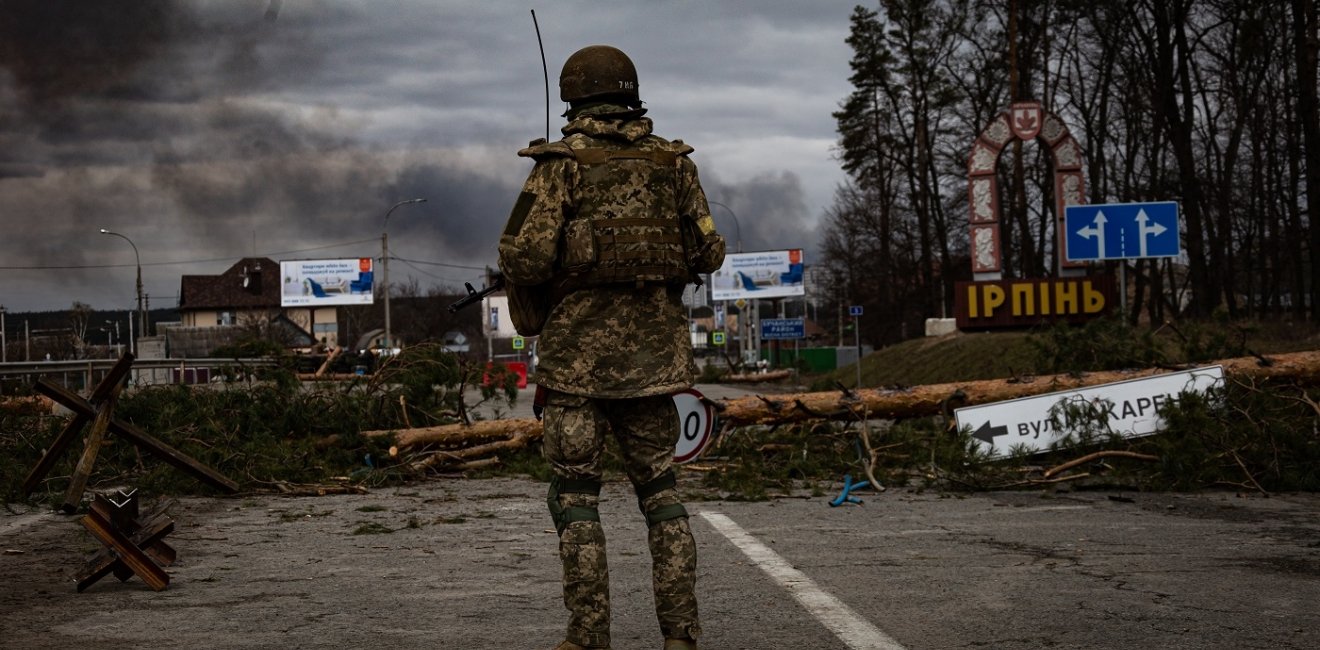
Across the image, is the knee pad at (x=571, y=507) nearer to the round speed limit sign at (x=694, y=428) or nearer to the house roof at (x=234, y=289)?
the round speed limit sign at (x=694, y=428)

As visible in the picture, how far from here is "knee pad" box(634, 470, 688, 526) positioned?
4.63m

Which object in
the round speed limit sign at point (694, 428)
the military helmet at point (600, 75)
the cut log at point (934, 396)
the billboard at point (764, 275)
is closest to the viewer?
the military helmet at point (600, 75)

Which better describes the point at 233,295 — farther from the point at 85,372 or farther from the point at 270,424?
the point at 270,424

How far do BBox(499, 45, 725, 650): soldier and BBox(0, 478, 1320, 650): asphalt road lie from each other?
1.70ft

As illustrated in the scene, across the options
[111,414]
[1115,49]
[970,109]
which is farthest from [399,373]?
[970,109]

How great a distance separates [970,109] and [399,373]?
37857mm

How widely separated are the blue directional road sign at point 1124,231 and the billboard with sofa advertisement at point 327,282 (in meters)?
71.3

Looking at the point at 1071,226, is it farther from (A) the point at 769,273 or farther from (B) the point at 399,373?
(A) the point at 769,273

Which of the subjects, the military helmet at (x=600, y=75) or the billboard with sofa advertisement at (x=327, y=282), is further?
the billboard with sofa advertisement at (x=327, y=282)

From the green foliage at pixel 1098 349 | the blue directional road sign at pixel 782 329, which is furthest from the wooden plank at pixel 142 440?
the blue directional road sign at pixel 782 329

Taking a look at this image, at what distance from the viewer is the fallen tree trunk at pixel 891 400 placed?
12.2 m

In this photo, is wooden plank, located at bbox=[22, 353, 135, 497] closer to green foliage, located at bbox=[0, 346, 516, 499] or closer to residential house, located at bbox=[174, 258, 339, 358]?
green foliage, located at bbox=[0, 346, 516, 499]

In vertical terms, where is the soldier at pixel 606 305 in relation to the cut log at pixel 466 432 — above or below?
above

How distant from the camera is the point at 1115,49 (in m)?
39.8
